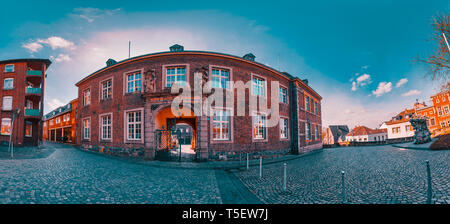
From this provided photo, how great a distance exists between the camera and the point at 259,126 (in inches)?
561

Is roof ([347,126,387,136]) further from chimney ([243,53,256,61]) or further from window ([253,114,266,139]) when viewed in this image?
chimney ([243,53,256,61])

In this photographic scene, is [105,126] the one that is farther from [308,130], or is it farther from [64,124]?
[64,124]

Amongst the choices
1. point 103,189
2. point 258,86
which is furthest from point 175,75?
point 103,189

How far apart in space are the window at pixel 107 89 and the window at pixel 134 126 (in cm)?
359

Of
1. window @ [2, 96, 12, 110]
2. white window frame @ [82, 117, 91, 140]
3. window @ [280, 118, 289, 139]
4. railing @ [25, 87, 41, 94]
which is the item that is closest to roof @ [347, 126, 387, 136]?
window @ [280, 118, 289, 139]

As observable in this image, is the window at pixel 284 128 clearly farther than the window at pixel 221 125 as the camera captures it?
Yes

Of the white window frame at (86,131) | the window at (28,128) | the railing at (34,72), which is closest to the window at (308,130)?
the white window frame at (86,131)

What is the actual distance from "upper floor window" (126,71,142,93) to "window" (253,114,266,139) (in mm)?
9664

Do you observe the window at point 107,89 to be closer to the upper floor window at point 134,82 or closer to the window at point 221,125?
the upper floor window at point 134,82

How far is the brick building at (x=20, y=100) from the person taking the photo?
66.9 feet

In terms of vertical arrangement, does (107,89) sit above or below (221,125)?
above

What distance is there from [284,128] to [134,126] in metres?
13.6

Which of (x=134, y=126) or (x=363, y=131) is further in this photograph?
(x=363, y=131)
